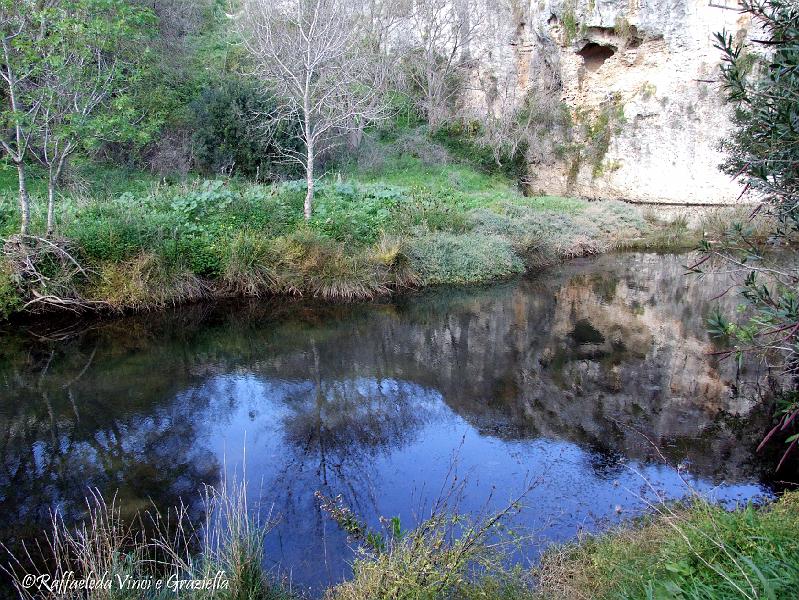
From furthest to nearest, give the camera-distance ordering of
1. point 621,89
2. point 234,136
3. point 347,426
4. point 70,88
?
point 621,89
point 234,136
point 70,88
point 347,426

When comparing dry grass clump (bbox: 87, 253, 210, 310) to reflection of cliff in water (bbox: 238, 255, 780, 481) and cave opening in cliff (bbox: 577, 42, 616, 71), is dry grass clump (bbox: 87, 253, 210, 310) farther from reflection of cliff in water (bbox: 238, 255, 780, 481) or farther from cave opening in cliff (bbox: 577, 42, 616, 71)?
cave opening in cliff (bbox: 577, 42, 616, 71)

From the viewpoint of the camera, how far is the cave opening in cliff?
24719 millimetres

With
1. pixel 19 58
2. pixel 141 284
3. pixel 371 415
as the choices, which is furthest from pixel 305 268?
pixel 19 58

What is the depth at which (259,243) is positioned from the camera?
42.4 ft

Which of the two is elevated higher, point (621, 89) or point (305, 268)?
point (621, 89)

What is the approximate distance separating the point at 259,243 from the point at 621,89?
59.1 ft

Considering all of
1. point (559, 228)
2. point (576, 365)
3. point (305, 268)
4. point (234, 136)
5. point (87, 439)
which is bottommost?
point (87, 439)

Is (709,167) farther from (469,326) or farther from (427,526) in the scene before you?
(427,526)

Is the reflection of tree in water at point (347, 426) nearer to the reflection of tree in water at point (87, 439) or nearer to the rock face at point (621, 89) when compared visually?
the reflection of tree in water at point (87, 439)

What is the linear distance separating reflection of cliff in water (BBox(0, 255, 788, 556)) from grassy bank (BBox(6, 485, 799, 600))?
1581mm

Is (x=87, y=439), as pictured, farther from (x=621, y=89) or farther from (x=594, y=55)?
(x=594, y=55)

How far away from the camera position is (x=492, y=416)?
819cm

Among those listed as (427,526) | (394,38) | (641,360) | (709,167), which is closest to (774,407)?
(641,360)

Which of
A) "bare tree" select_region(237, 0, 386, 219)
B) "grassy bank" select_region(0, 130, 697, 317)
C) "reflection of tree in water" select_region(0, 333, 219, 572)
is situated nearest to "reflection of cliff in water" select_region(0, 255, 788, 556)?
"reflection of tree in water" select_region(0, 333, 219, 572)
